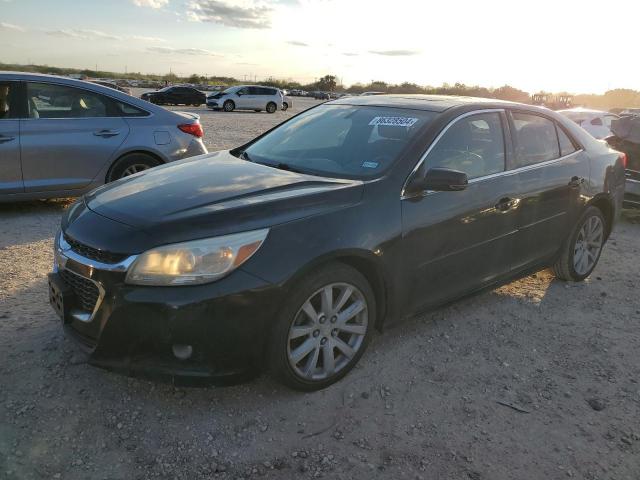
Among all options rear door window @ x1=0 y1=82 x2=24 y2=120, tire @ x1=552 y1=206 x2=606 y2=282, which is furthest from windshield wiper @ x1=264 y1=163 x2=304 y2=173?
rear door window @ x1=0 y1=82 x2=24 y2=120

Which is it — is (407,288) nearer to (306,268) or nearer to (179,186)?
(306,268)

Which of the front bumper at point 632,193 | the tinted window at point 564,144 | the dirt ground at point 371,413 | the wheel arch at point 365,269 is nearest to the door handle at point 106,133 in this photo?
the dirt ground at point 371,413

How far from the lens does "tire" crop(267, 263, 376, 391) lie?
2857 mm

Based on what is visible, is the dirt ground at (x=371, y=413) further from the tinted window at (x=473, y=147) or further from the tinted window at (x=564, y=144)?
the tinted window at (x=564, y=144)

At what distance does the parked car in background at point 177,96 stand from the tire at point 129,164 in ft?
100

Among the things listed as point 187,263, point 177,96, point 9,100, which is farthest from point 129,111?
point 177,96

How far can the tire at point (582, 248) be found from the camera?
16.0 feet

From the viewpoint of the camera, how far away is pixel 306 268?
2836 mm

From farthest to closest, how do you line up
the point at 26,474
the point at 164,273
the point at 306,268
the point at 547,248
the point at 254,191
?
the point at 547,248 < the point at 254,191 < the point at 306,268 < the point at 164,273 < the point at 26,474

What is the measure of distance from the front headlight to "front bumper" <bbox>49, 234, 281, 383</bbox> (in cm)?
4

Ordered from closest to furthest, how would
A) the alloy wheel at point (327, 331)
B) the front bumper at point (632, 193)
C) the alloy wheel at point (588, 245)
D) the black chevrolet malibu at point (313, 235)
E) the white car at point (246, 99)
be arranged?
the black chevrolet malibu at point (313, 235), the alloy wheel at point (327, 331), the alloy wheel at point (588, 245), the front bumper at point (632, 193), the white car at point (246, 99)

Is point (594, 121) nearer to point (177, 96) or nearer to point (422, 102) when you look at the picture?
point (422, 102)

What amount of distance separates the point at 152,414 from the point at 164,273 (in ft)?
2.57

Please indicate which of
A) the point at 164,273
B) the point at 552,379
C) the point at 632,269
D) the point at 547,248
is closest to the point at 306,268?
the point at 164,273
